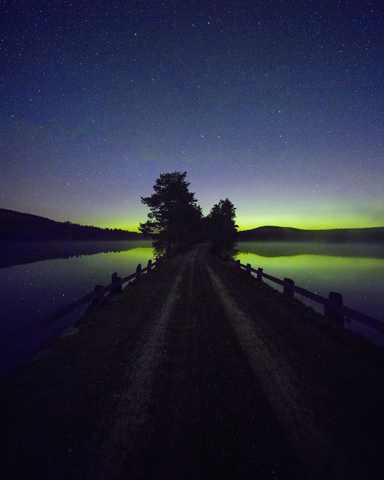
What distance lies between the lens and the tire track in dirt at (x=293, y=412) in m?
2.63

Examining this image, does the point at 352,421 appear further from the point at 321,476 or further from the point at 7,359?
the point at 7,359

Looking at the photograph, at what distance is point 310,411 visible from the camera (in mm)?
3479

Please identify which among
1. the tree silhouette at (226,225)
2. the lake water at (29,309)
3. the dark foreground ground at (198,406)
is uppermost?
the tree silhouette at (226,225)

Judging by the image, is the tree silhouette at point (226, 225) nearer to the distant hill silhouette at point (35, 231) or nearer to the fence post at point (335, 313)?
the fence post at point (335, 313)

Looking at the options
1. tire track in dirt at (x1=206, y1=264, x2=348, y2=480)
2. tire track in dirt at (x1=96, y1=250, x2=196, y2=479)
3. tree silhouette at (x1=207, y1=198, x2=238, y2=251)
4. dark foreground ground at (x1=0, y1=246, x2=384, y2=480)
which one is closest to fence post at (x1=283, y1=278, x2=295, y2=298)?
dark foreground ground at (x1=0, y1=246, x2=384, y2=480)

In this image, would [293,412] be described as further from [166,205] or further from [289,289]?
Result: [166,205]

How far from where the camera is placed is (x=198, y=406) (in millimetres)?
3564

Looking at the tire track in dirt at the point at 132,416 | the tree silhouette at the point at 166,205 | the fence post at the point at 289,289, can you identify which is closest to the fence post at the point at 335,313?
the fence post at the point at 289,289

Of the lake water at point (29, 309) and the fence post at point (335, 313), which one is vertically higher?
the fence post at point (335, 313)

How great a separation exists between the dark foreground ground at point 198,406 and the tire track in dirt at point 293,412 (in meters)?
0.02

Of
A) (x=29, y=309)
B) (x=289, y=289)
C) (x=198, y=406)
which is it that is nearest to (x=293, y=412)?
(x=198, y=406)

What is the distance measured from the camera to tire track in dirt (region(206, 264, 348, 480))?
2.63 meters

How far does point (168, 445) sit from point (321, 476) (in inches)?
82.3

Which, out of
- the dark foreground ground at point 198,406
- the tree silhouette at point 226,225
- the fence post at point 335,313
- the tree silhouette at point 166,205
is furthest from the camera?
the tree silhouette at point 226,225
